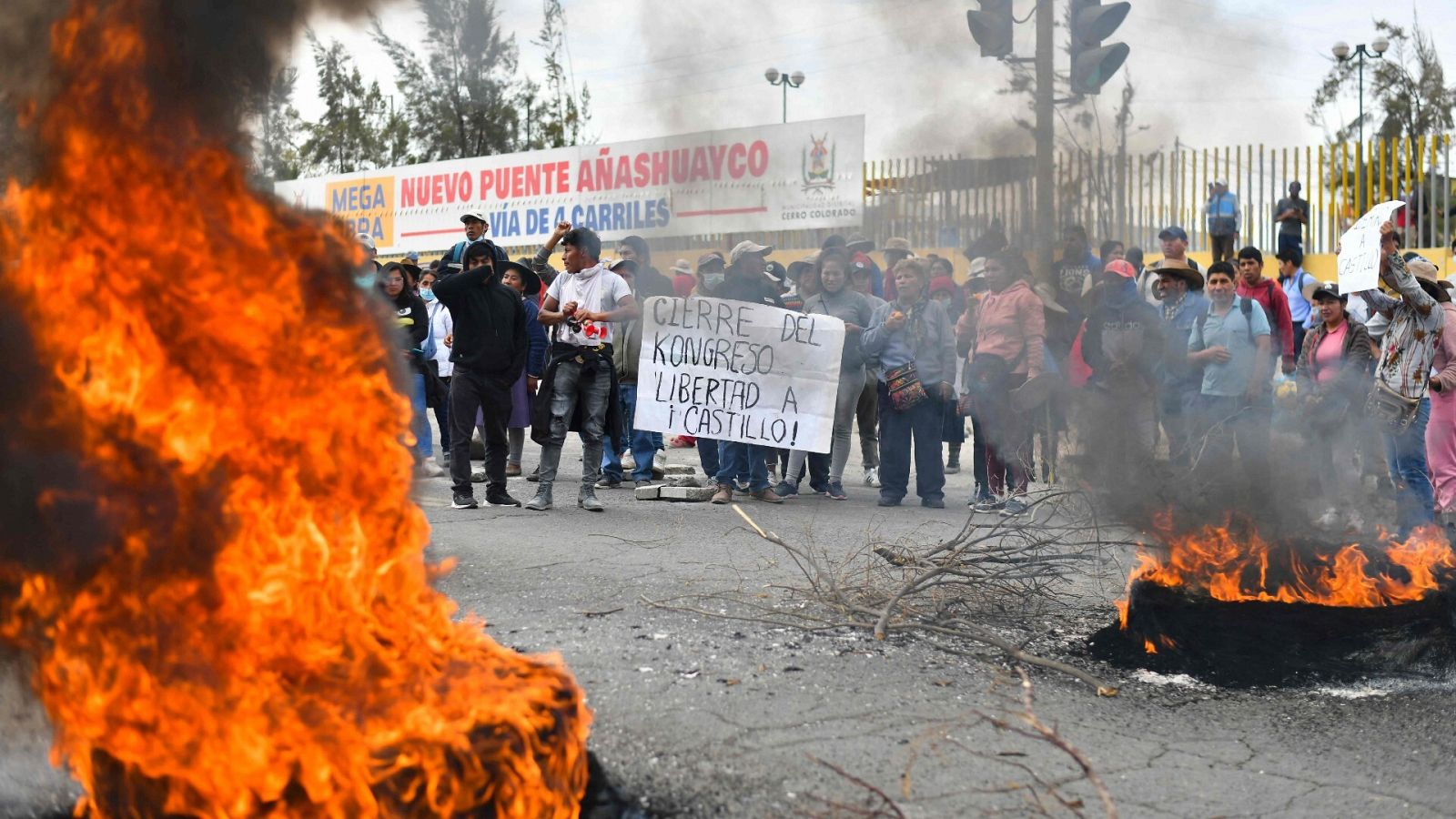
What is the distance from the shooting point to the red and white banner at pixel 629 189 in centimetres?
781

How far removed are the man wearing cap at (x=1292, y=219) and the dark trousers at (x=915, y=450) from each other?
574 centimetres

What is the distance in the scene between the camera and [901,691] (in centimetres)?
470

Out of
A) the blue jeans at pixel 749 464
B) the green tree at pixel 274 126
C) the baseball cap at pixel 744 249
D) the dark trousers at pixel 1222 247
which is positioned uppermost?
the dark trousers at pixel 1222 247

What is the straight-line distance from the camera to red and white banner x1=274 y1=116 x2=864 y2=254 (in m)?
7.81

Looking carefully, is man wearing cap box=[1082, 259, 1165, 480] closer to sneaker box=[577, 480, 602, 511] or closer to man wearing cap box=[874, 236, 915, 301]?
man wearing cap box=[874, 236, 915, 301]

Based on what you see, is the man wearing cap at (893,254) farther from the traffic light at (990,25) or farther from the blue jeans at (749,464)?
the traffic light at (990,25)

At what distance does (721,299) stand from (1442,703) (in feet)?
21.5

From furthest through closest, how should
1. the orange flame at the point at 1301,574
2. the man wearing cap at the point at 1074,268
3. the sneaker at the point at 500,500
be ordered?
the sneaker at the point at 500,500 → the man wearing cap at the point at 1074,268 → the orange flame at the point at 1301,574

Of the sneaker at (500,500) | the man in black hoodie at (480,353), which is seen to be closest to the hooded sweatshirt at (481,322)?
the man in black hoodie at (480,353)

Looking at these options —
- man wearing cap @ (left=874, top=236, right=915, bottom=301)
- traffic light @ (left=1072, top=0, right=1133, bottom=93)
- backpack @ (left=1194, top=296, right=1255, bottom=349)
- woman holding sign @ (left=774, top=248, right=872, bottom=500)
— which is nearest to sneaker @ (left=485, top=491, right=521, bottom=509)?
woman holding sign @ (left=774, top=248, right=872, bottom=500)

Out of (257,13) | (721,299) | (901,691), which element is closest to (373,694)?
(257,13)

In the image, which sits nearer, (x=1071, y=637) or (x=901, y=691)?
(x=901, y=691)

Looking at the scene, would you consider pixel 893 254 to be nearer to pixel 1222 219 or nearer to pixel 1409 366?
pixel 1409 366

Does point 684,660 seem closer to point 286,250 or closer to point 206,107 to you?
point 286,250
